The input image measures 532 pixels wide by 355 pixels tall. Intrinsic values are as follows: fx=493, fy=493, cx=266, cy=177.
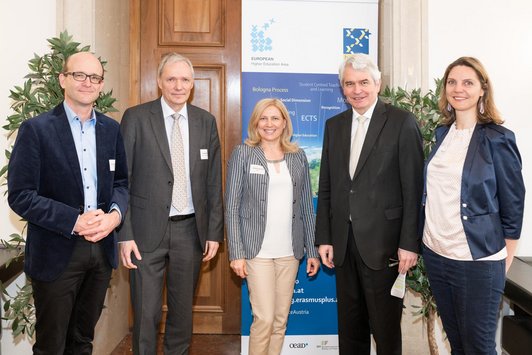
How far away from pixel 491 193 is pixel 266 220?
117cm

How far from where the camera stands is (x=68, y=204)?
82.5 inches

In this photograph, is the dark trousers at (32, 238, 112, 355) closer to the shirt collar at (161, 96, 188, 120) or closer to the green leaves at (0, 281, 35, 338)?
the green leaves at (0, 281, 35, 338)

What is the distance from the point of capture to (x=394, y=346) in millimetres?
2482

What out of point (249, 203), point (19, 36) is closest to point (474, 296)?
point (249, 203)

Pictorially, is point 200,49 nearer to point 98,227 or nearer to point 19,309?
point 98,227

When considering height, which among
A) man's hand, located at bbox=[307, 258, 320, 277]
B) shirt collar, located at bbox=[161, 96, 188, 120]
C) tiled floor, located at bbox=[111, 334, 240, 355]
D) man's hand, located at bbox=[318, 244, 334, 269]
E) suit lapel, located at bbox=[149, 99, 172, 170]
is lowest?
tiled floor, located at bbox=[111, 334, 240, 355]

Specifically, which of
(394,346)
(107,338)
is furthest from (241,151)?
(107,338)

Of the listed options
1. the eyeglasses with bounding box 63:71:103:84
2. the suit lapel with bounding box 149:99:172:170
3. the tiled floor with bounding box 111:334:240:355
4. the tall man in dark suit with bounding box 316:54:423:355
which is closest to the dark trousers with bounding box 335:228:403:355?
the tall man in dark suit with bounding box 316:54:423:355

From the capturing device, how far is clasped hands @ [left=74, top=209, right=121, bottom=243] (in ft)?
6.75

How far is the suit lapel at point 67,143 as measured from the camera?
208cm

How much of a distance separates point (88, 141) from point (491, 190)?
5.68ft

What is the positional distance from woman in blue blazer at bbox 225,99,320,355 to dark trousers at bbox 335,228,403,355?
13.2 inches

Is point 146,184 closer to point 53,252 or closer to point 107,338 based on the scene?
point 53,252

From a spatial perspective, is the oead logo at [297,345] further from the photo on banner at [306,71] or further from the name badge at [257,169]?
the name badge at [257,169]
